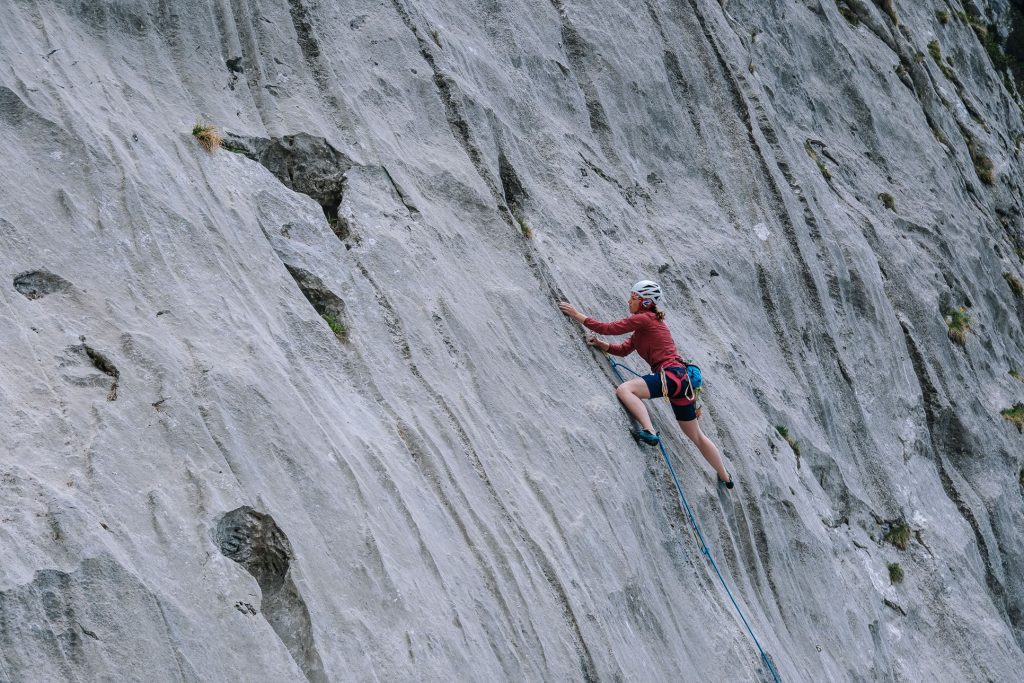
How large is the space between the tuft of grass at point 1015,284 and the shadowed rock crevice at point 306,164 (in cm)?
2020

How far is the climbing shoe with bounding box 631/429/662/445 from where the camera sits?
13914 mm

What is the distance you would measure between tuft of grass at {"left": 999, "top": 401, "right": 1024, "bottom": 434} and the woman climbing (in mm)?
11472

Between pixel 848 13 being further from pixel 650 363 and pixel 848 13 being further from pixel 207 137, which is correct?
pixel 207 137

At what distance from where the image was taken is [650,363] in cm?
1431

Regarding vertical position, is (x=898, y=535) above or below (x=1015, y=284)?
below

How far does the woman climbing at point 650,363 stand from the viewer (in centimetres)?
1405

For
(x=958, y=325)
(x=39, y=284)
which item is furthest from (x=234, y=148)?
(x=958, y=325)

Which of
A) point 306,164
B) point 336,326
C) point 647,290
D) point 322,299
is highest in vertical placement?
Result: point 306,164

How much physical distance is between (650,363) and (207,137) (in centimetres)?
618

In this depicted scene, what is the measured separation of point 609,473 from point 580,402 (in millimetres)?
1006

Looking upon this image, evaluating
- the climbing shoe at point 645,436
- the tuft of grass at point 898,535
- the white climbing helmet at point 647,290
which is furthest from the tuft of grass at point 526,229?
the tuft of grass at point 898,535

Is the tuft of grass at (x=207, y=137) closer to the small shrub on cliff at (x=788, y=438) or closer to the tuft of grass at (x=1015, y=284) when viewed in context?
the small shrub on cliff at (x=788, y=438)

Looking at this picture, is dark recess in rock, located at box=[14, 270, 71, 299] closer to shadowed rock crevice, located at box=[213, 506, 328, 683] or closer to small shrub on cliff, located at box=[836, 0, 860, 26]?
shadowed rock crevice, located at box=[213, 506, 328, 683]

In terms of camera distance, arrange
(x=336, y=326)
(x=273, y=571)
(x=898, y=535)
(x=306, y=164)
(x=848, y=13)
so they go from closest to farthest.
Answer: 1. (x=273, y=571)
2. (x=336, y=326)
3. (x=306, y=164)
4. (x=898, y=535)
5. (x=848, y=13)
